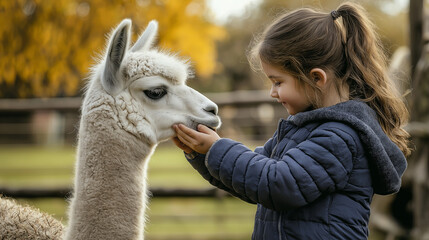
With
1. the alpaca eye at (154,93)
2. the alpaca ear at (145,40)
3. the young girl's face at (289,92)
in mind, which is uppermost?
the alpaca ear at (145,40)

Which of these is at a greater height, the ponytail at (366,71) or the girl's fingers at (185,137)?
the ponytail at (366,71)

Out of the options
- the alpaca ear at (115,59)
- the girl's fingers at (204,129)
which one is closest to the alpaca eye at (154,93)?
the alpaca ear at (115,59)

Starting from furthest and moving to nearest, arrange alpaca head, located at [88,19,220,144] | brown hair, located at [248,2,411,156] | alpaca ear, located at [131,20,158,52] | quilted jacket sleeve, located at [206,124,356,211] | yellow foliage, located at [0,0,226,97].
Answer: yellow foliage, located at [0,0,226,97] → alpaca ear, located at [131,20,158,52] → alpaca head, located at [88,19,220,144] → brown hair, located at [248,2,411,156] → quilted jacket sleeve, located at [206,124,356,211]

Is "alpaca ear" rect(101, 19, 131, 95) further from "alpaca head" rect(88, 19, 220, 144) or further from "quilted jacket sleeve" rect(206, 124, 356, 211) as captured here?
"quilted jacket sleeve" rect(206, 124, 356, 211)

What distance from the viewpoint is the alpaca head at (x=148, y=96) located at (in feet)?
7.11

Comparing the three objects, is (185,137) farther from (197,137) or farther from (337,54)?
(337,54)

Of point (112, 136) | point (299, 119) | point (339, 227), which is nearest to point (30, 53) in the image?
point (112, 136)

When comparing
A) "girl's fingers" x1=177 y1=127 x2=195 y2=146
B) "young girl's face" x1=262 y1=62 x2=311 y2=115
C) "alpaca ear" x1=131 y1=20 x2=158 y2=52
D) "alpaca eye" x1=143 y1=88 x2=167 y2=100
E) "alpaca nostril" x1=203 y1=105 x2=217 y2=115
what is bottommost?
"girl's fingers" x1=177 y1=127 x2=195 y2=146

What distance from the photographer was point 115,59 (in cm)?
219

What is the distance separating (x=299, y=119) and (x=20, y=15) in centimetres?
322

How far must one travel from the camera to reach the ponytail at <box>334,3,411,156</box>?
A: 1.95 metres

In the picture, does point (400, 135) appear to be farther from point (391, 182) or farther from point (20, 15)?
point (20, 15)

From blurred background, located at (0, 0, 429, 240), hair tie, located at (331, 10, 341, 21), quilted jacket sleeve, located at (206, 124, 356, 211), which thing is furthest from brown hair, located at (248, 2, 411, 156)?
blurred background, located at (0, 0, 429, 240)

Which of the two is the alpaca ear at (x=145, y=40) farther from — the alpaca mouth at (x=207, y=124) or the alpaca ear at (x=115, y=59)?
the alpaca mouth at (x=207, y=124)
